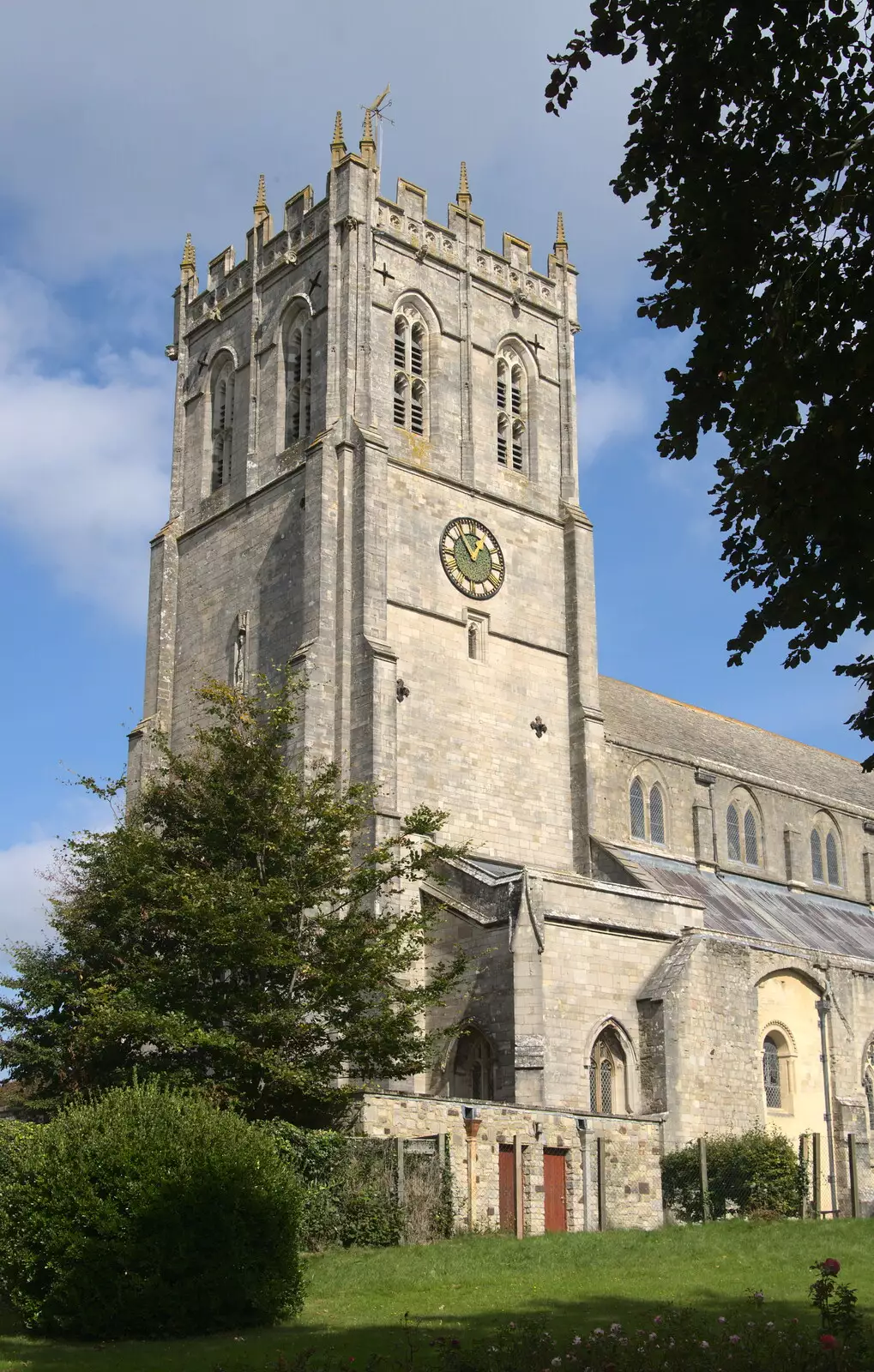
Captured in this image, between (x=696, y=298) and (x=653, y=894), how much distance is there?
81.1 ft

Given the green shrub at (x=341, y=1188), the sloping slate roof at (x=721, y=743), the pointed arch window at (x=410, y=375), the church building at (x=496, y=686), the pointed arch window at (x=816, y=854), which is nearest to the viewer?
the green shrub at (x=341, y=1188)

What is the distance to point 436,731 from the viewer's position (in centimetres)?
4069

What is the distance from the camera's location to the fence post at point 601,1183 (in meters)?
27.2

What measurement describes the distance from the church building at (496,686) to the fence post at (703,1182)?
33.3 inches

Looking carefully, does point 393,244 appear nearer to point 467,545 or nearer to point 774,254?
point 467,545

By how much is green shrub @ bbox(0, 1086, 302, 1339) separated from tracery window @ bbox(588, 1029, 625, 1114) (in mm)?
16581

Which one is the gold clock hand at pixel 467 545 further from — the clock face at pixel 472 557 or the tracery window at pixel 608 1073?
the tracery window at pixel 608 1073

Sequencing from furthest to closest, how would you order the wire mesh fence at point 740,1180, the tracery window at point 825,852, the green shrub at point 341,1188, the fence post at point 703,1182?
the tracery window at point 825,852, the wire mesh fence at point 740,1180, the fence post at point 703,1182, the green shrub at point 341,1188

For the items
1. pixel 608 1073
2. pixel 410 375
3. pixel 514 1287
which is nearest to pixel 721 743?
pixel 410 375

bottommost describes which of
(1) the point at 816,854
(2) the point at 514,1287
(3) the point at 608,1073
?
(2) the point at 514,1287

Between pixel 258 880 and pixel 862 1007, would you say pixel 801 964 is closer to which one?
pixel 862 1007

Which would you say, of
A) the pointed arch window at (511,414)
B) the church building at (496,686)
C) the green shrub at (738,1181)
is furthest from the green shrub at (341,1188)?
the pointed arch window at (511,414)

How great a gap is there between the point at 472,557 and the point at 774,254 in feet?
98.2

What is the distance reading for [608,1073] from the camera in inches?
1361
